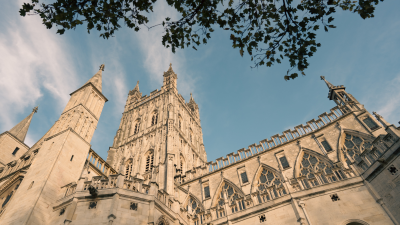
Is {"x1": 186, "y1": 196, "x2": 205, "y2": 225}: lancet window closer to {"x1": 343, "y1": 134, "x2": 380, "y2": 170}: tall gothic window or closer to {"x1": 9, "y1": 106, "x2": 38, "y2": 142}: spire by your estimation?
{"x1": 343, "y1": 134, "x2": 380, "y2": 170}: tall gothic window

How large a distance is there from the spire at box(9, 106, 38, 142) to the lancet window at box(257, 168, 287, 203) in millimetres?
27172

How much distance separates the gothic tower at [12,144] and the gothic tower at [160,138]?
9.76m

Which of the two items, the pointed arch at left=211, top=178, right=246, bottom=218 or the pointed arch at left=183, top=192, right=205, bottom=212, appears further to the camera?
the pointed arch at left=183, top=192, right=205, bottom=212

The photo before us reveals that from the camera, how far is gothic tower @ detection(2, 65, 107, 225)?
1305cm

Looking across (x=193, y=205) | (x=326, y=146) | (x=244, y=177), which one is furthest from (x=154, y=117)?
(x=326, y=146)

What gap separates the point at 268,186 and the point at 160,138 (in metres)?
17.2

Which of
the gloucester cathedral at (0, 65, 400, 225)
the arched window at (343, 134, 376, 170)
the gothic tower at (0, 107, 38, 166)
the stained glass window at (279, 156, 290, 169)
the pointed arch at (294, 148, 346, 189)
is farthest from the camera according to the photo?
the gothic tower at (0, 107, 38, 166)

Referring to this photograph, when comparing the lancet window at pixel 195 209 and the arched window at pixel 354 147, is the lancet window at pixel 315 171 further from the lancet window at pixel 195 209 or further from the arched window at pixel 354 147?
the lancet window at pixel 195 209

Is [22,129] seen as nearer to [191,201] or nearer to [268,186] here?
[191,201]

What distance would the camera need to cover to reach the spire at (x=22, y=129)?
28138mm

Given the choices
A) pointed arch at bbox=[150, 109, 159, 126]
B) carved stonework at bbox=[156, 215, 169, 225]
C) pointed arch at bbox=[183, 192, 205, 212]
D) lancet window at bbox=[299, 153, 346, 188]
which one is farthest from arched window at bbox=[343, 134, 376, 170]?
pointed arch at bbox=[150, 109, 159, 126]

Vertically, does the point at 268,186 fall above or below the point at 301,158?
below

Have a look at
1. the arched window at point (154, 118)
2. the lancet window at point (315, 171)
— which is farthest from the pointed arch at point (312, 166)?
the arched window at point (154, 118)

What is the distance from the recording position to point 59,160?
Answer: 15.8m
